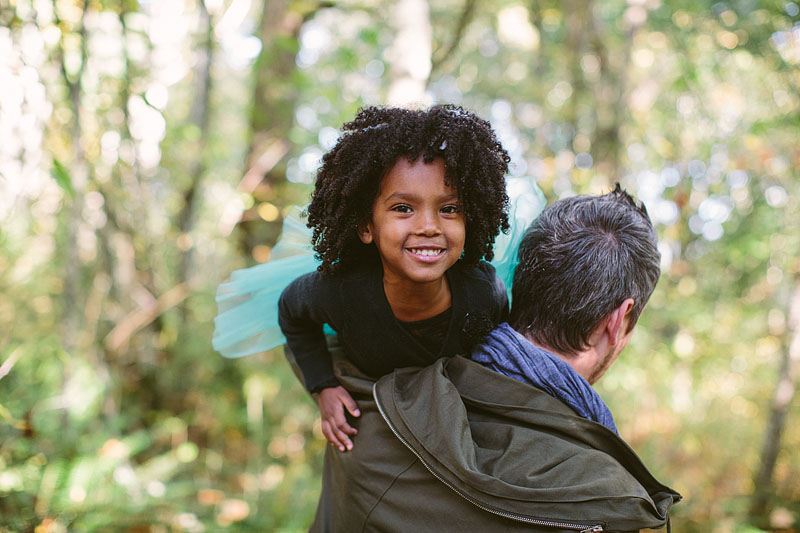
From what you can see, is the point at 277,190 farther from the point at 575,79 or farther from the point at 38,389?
the point at 575,79

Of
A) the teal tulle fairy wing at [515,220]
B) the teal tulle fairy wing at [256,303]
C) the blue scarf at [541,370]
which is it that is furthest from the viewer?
→ the teal tulle fairy wing at [256,303]

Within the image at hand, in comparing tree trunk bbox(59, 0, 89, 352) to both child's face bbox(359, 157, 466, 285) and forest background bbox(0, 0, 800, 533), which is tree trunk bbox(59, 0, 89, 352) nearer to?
forest background bbox(0, 0, 800, 533)

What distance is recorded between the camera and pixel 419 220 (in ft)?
5.09

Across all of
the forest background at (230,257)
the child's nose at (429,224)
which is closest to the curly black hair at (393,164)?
the child's nose at (429,224)

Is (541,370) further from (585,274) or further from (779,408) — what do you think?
(779,408)

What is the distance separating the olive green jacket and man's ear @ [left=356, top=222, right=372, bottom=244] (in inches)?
16.1

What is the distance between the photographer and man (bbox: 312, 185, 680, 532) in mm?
1280

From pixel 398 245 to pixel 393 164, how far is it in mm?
226

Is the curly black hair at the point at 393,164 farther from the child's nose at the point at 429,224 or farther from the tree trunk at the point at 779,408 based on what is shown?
the tree trunk at the point at 779,408

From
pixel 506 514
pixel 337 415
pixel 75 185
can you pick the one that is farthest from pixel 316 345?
pixel 75 185

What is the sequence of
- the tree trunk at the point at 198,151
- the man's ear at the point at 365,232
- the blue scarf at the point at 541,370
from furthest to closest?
the tree trunk at the point at 198,151
the man's ear at the point at 365,232
the blue scarf at the point at 541,370

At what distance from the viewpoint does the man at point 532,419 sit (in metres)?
1.28

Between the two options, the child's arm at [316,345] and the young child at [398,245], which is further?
the child's arm at [316,345]

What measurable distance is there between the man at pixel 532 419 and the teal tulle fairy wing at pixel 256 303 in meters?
0.57
